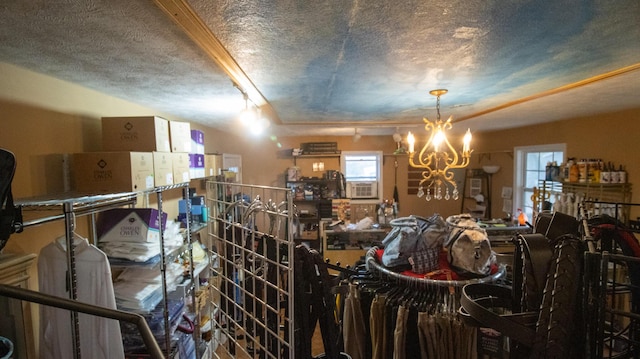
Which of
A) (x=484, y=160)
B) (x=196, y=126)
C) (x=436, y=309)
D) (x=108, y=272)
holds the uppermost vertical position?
(x=196, y=126)

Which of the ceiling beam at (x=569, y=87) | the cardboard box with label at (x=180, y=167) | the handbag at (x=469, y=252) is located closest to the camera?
the ceiling beam at (x=569, y=87)

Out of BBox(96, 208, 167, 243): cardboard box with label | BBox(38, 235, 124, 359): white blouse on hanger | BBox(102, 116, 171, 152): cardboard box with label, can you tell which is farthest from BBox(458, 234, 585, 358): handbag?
BBox(102, 116, 171, 152): cardboard box with label

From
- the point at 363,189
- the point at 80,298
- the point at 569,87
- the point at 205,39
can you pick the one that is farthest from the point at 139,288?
the point at 363,189

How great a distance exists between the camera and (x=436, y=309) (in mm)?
1961

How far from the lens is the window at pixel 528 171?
4.16m

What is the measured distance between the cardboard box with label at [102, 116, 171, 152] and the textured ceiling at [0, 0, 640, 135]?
23 cm

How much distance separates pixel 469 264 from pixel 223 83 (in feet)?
7.12

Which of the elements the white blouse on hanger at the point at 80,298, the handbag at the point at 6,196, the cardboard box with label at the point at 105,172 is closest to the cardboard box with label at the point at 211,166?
the cardboard box with label at the point at 105,172

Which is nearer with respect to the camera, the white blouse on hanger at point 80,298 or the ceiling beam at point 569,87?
the white blouse on hanger at point 80,298

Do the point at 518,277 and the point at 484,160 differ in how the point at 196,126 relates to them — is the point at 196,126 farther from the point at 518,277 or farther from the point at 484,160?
the point at 484,160

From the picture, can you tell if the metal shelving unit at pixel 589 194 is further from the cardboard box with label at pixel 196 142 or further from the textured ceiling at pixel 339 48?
the cardboard box with label at pixel 196 142

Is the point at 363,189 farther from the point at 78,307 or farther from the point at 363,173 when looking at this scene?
the point at 78,307

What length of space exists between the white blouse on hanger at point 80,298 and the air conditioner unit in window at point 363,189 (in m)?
4.27

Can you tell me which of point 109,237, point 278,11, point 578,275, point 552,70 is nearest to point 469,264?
point 578,275
